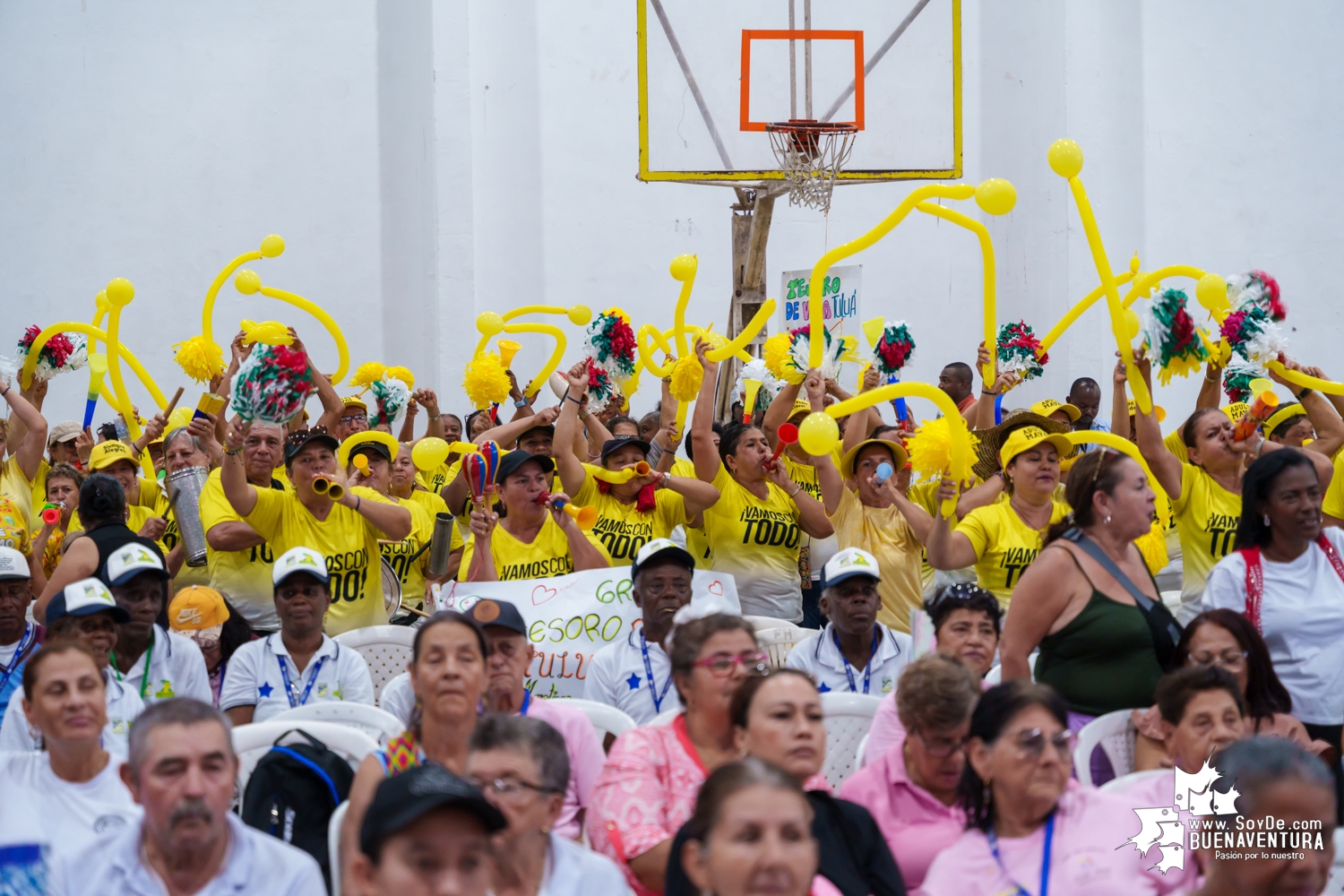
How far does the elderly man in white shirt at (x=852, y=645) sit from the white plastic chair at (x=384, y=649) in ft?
4.74

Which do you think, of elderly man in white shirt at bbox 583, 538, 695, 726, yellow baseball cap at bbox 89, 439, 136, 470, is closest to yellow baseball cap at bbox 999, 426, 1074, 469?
elderly man in white shirt at bbox 583, 538, 695, 726

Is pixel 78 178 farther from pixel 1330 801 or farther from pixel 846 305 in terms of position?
pixel 1330 801

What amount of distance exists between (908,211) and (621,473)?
1.53 metres

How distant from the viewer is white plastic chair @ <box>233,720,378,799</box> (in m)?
3.26

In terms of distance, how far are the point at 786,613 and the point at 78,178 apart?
23.6ft

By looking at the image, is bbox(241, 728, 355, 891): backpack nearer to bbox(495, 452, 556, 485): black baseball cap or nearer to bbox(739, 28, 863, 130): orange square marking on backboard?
bbox(495, 452, 556, 485): black baseball cap

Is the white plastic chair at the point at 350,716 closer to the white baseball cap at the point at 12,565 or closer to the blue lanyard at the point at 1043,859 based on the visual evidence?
the white baseball cap at the point at 12,565

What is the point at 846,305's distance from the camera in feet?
24.1

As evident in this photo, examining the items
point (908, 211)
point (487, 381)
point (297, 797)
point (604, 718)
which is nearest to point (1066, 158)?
point (908, 211)

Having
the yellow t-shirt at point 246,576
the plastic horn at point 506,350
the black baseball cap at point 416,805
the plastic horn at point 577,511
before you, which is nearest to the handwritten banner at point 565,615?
the plastic horn at point 577,511

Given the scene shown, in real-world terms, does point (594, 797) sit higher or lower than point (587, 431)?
lower

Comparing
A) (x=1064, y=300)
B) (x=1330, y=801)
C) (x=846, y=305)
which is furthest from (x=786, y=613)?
(x=1064, y=300)

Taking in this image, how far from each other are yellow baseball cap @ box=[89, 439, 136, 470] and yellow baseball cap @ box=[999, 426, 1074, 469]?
3.75 metres

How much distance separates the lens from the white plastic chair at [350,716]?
11.7ft
